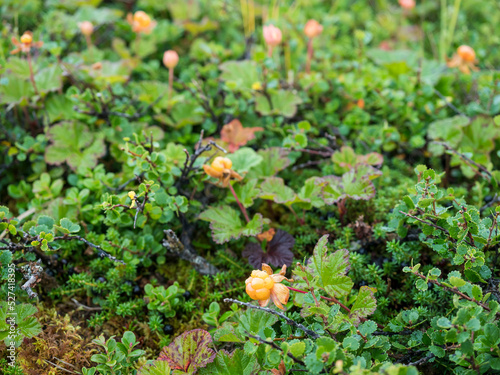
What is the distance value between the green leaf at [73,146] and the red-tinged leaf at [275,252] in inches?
37.8

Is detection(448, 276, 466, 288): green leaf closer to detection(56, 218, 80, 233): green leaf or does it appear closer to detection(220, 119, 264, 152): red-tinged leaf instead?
detection(220, 119, 264, 152): red-tinged leaf

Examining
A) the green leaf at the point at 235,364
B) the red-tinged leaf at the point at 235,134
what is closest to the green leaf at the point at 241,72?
the red-tinged leaf at the point at 235,134

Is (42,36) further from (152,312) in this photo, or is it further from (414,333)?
(414,333)

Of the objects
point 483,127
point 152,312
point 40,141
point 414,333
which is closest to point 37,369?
point 152,312

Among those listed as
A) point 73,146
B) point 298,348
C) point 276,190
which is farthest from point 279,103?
point 298,348

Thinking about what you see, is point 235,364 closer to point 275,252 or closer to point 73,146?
point 275,252

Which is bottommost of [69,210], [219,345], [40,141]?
[219,345]

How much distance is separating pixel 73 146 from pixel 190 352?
4.41 feet

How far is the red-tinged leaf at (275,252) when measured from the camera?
183 cm

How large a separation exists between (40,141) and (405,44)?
9.34 feet

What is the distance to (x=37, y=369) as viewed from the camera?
157 centimetres

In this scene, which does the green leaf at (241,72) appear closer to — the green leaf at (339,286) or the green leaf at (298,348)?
the green leaf at (339,286)

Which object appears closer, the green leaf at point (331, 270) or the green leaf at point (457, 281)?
the green leaf at point (457, 281)

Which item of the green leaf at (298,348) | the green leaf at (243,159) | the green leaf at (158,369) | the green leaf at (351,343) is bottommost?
the green leaf at (158,369)
